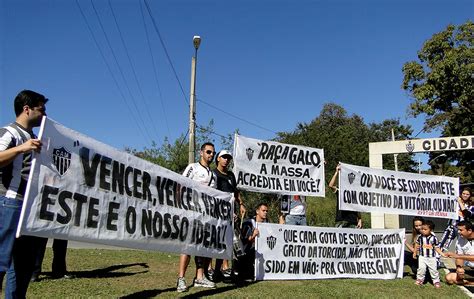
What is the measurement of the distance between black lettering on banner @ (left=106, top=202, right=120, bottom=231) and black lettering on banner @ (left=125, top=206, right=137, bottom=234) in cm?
16

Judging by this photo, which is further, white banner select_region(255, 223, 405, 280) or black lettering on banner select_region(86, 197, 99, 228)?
white banner select_region(255, 223, 405, 280)

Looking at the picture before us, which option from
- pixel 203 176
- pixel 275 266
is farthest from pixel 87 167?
pixel 275 266

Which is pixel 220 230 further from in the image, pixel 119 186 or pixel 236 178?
pixel 119 186

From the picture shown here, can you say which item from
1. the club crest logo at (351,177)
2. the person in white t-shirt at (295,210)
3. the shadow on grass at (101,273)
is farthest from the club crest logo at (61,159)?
the club crest logo at (351,177)

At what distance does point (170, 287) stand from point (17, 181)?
10.6 ft

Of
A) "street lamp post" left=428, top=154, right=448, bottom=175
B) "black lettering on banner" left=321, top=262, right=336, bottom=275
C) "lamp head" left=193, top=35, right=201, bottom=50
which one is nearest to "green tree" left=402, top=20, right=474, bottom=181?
"street lamp post" left=428, top=154, right=448, bottom=175

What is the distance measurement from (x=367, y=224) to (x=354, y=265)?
15.0 metres

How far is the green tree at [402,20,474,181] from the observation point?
24.6 meters

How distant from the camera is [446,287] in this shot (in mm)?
7184

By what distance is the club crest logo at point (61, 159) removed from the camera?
3892 millimetres

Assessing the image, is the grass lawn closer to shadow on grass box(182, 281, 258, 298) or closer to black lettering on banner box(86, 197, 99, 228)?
shadow on grass box(182, 281, 258, 298)

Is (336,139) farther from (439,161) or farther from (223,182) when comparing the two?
(223,182)

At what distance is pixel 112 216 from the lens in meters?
4.50

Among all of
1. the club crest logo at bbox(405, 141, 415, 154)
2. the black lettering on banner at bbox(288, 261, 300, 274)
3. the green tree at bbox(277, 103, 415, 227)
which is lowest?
the black lettering on banner at bbox(288, 261, 300, 274)
